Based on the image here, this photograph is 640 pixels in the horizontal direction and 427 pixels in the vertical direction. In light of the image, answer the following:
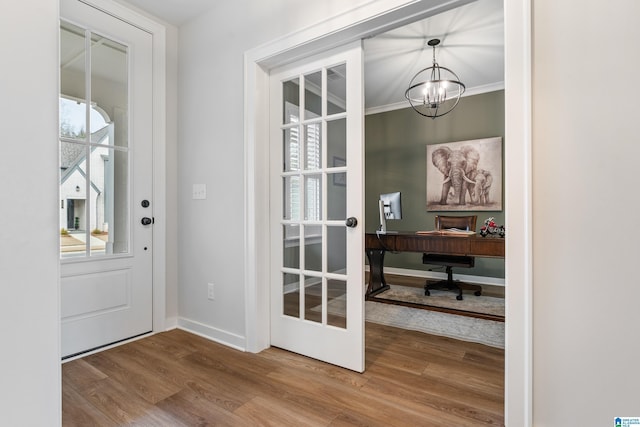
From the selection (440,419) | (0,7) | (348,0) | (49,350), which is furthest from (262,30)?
(440,419)

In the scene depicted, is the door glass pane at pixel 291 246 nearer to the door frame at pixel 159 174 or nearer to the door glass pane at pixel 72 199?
the door frame at pixel 159 174

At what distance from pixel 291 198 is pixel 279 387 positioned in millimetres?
1150

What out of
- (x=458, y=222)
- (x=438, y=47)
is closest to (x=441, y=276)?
(x=458, y=222)

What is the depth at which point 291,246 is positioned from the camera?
214 cm

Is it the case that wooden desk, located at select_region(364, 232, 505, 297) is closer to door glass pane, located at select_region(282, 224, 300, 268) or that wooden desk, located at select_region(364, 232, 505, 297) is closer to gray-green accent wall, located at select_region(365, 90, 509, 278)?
door glass pane, located at select_region(282, 224, 300, 268)

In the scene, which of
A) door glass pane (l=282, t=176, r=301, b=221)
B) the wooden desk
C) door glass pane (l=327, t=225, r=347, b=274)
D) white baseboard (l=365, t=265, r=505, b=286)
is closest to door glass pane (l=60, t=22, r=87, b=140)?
door glass pane (l=282, t=176, r=301, b=221)

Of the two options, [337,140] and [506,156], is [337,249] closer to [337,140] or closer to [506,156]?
[337,140]

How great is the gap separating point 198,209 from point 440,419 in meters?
2.13

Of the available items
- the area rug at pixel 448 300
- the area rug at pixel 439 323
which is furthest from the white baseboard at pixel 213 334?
the area rug at pixel 448 300

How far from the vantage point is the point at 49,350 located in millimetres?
826

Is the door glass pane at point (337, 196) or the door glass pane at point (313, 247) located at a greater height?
the door glass pane at point (337, 196)

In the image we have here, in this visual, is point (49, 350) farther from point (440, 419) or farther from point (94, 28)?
point (94, 28)

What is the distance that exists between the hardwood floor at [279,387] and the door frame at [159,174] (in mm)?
354

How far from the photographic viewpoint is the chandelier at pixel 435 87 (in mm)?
3210
